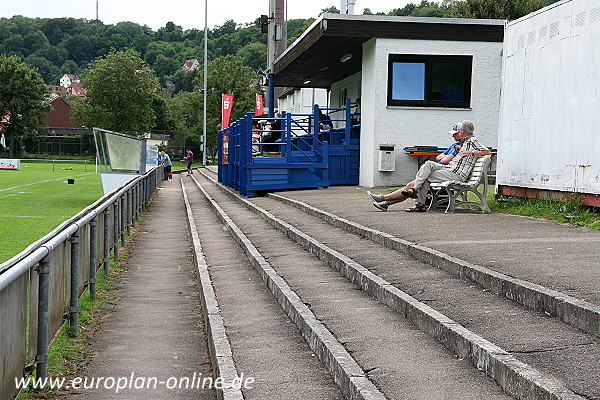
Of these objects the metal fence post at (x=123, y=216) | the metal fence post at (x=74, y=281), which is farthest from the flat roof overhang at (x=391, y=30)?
the metal fence post at (x=74, y=281)

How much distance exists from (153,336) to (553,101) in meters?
6.86

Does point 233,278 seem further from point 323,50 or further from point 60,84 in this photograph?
point 60,84

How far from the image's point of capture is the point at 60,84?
18338 centimetres

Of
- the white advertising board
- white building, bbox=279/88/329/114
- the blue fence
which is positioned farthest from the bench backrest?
the white advertising board

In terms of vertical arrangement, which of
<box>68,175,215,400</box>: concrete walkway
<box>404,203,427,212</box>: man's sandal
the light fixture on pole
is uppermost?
the light fixture on pole

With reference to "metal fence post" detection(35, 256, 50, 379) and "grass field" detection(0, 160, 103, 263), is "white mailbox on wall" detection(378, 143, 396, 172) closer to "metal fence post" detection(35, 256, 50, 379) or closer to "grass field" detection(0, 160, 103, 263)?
"grass field" detection(0, 160, 103, 263)

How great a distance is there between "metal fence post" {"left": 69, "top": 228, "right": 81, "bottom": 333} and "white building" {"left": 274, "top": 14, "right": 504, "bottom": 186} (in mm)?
13166

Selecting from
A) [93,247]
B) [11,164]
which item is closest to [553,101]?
[93,247]

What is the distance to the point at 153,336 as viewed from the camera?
6.56 metres

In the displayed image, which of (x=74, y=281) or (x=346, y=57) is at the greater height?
(x=346, y=57)

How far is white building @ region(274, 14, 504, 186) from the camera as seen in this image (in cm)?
1866

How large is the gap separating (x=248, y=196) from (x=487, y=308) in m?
13.6

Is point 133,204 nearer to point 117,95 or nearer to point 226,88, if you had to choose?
point 117,95

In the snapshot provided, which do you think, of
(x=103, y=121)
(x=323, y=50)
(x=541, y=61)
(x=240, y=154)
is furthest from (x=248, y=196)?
(x=103, y=121)
